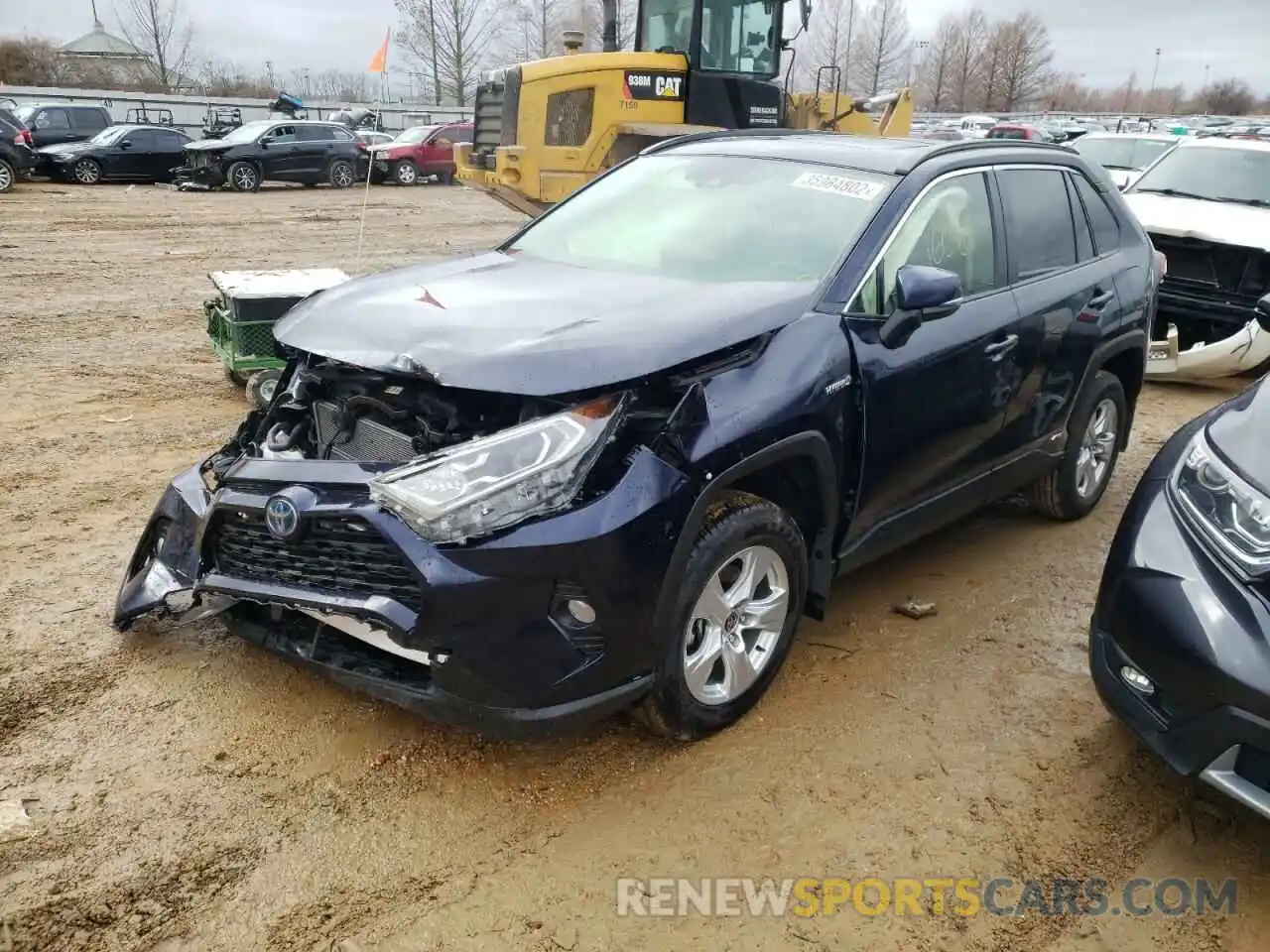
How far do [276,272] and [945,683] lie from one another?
5351 millimetres

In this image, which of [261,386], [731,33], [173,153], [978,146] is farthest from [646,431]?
[173,153]

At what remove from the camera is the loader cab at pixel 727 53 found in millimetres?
10531

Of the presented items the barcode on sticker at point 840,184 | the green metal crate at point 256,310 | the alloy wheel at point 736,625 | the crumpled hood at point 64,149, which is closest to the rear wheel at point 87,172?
the crumpled hood at point 64,149

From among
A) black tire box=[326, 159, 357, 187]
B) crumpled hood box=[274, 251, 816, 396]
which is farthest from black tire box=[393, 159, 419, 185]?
crumpled hood box=[274, 251, 816, 396]

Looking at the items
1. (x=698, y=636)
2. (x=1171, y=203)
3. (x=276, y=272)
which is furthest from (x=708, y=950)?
(x=1171, y=203)

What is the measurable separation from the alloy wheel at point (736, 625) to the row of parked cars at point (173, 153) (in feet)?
65.7

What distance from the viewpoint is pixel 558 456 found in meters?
2.61

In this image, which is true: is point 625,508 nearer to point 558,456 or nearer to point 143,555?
point 558,456

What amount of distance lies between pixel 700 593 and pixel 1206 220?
7.18 meters

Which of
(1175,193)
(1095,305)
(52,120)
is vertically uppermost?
(52,120)

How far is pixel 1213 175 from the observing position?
9000 mm

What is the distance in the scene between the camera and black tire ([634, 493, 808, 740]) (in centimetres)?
285

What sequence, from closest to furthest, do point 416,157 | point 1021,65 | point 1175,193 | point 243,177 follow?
point 1175,193 < point 243,177 < point 416,157 < point 1021,65

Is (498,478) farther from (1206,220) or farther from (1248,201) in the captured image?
(1248,201)
